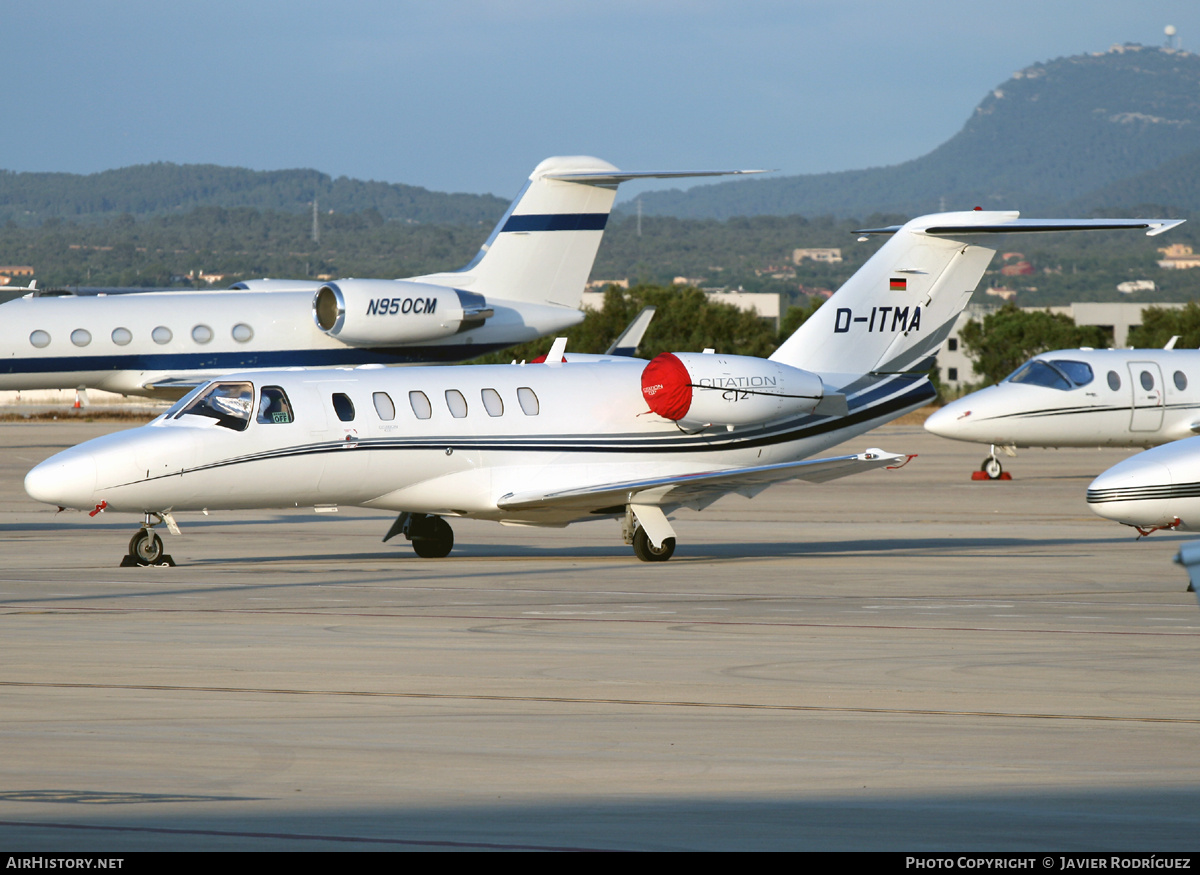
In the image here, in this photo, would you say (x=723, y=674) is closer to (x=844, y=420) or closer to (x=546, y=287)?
(x=844, y=420)

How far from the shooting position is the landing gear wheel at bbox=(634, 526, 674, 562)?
64.6 ft

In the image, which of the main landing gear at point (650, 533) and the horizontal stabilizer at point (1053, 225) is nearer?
the horizontal stabilizer at point (1053, 225)

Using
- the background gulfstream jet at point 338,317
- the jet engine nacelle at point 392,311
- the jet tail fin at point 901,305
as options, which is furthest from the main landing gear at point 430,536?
the jet engine nacelle at point 392,311

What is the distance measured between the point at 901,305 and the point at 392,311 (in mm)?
17475

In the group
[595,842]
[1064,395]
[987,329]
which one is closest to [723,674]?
[595,842]

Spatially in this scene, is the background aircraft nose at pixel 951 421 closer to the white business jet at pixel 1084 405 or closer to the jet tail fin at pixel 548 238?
the white business jet at pixel 1084 405

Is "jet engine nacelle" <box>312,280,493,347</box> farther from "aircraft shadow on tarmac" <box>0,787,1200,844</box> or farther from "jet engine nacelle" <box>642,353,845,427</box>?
"aircraft shadow on tarmac" <box>0,787,1200,844</box>

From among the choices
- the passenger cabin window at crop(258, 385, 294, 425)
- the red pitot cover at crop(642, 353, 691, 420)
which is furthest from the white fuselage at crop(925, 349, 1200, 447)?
the passenger cabin window at crop(258, 385, 294, 425)

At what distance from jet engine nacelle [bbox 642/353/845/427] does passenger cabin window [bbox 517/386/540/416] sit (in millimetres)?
1387

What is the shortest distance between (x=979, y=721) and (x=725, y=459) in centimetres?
1163

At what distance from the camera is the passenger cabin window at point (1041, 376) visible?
32562mm

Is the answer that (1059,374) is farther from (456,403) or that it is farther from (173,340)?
(173,340)

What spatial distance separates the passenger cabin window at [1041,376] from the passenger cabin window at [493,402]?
15.8 meters

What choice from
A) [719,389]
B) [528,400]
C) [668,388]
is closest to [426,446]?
[528,400]
